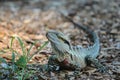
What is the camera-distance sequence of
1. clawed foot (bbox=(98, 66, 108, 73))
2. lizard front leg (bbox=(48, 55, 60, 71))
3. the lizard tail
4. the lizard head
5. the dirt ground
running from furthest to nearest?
1. the lizard tail
2. the dirt ground
3. clawed foot (bbox=(98, 66, 108, 73))
4. lizard front leg (bbox=(48, 55, 60, 71))
5. the lizard head

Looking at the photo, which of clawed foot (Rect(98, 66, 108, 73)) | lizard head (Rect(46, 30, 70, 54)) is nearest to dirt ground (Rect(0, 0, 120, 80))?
clawed foot (Rect(98, 66, 108, 73))

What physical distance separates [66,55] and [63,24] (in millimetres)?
2955

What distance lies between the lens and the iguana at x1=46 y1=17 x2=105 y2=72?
4504 millimetres

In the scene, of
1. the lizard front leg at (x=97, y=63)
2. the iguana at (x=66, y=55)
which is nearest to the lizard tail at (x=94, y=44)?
the iguana at (x=66, y=55)

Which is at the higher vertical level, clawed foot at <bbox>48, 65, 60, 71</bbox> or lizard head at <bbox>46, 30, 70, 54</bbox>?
lizard head at <bbox>46, 30, 70, 54</bbox>

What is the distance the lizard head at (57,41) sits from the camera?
4.47m

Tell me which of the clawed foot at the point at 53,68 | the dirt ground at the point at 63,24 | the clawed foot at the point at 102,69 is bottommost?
the clawed foot at the point at 102,69

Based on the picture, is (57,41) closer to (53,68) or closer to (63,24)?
(53,68)

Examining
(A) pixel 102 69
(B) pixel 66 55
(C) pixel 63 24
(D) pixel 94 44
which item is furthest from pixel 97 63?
(C) pixel 63 24

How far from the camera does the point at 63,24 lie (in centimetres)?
755

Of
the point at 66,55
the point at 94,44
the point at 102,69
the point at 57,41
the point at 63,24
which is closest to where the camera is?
the point at 57,41

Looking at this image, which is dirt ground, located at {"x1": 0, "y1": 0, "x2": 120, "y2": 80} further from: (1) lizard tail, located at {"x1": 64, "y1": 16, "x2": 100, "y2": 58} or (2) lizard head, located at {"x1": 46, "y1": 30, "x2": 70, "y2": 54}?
(2) lizard head, located at {"x1": 46, "y1": 30, "x2": 70, "y2": 54}

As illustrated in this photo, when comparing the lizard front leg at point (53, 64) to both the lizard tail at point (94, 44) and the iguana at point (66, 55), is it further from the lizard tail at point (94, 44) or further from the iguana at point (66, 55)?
the lizard tail at point (94, 44)

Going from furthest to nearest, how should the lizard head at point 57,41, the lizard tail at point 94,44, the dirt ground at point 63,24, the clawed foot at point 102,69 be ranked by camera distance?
1. the lizard tail at point 94,44
2. the dirt ground at point 63,24
3. the clawed foot at point 102,69
4. the lizard head at point 57,41
